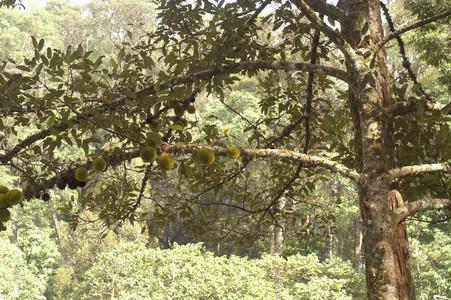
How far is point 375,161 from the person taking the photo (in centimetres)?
177

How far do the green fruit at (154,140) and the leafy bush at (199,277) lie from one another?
830cm

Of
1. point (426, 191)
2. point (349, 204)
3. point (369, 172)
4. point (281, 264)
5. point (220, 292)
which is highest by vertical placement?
point (349, 204)

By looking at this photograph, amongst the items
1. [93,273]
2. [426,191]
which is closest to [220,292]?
[93,273]

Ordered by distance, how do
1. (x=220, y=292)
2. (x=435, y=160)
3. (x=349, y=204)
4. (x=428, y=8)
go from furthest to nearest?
(x=349, y=204) → (x=220, y=292) → (x=428, y=8) → (x=435, y=160)

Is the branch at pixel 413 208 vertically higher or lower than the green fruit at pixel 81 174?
lower

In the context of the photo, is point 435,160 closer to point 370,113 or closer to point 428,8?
point 370,113

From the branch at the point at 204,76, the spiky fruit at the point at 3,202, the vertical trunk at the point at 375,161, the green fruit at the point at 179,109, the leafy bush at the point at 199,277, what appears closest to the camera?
the spiky fruit at the point at 3,202

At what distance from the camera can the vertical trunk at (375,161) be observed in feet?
5.35

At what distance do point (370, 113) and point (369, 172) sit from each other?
0.78 ft

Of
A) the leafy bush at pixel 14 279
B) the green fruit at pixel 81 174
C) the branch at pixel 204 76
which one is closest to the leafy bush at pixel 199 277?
the leafy bush at pixel 14 279

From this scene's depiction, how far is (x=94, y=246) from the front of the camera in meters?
20.1

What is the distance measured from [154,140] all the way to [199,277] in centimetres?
910

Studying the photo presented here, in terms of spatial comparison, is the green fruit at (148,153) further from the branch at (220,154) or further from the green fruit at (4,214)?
the green fruit at (4,214)

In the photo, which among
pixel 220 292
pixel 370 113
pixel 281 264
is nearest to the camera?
pixel 370 113
